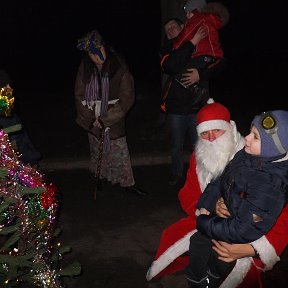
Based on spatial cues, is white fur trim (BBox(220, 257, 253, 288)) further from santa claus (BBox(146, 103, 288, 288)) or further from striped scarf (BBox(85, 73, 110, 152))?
striped scarf (BBox(85, 73, 110, 152))

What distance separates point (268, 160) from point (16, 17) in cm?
3037

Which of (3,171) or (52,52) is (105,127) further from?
(52,52)

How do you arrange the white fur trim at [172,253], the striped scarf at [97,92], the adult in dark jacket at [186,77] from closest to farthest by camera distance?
1. the white fur trim at [172,253]
2. the adult in dark jacket at [186,77]
3. the striped scarf at [97,92]

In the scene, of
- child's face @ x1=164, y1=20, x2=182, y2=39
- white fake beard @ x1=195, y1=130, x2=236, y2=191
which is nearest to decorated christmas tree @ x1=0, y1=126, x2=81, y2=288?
white fake beard @ x1=195, y1=130, x2=236, y2=191

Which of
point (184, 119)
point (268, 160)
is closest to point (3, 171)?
point (268, 160)

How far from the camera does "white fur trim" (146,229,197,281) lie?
337cm

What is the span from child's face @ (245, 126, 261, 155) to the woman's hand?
0.48 m

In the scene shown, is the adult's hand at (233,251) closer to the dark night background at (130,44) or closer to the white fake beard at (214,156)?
the white fake beard at (214,156)

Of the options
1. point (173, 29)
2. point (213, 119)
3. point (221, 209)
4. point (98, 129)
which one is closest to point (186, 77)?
point (173, 29)

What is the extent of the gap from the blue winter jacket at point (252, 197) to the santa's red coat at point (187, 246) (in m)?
0.23

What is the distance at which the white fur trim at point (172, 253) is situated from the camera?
11.1ft

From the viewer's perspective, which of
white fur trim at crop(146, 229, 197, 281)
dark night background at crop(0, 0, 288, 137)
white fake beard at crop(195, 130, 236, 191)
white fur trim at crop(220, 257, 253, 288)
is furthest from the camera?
dark night background at crop(0, 0, 288, 137)

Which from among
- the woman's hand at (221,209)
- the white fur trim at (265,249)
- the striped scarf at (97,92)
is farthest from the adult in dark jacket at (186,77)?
the white fur trim at (265,249)

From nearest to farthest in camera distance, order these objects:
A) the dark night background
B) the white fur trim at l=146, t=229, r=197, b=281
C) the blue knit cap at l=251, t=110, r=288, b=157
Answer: the blue knit cap at l=251, t=110, r=288, b=157 < the white fur trim at l=146, t=229, r=197, b=281 < the dark night background
